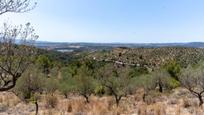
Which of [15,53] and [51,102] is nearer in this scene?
[15,53]

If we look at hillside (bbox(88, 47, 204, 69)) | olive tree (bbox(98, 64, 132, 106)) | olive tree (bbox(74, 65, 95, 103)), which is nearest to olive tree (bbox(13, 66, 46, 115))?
olive tree (bbox(98, 64, 132, 106))

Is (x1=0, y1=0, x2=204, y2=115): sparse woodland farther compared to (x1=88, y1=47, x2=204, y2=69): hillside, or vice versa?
(x1=88, y1=47, x2=204, y2=69): hillside

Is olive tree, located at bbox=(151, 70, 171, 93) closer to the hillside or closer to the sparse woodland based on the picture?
the sparse woodland

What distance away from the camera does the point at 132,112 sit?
90.0ft

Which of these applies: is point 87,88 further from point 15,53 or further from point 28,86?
point 15,53

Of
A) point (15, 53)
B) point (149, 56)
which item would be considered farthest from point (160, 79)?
point (149, 56)

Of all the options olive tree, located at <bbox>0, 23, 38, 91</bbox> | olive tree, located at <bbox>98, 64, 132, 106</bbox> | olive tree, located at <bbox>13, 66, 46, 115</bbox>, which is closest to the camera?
olive tree, located at <bbox>0, 23, 38, 91</bbox>

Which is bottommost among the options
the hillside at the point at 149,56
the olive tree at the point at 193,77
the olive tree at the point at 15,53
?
the hillside at the point at 149,56

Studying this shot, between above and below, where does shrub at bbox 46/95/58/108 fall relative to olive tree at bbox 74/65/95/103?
below

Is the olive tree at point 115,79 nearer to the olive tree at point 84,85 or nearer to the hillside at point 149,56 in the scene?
the olive tree at point 84,85

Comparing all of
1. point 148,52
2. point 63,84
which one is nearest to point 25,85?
point 63,84

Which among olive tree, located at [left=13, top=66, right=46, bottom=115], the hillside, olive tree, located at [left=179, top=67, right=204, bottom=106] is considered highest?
olive tree, located at [left=179, top=67, right=204, bottom=106]

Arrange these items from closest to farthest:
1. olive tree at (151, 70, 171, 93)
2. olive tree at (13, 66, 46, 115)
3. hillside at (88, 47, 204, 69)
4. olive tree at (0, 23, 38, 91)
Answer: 1. olive tree at (0, 23, 38, 91)
2. olive tree at (13, 66, 46, 115)
3. olive tree at (151, 70, 171, 93)
4. hillside at (88, 47, 204, 69)

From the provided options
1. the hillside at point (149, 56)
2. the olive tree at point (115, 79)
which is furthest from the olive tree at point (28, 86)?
the hillside at point (149, 56)
